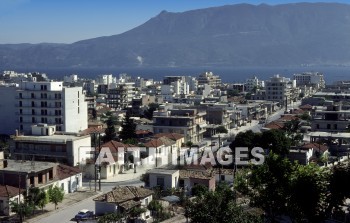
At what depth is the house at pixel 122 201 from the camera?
24.0 metres

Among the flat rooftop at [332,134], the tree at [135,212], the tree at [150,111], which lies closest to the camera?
the tree at [135,212]

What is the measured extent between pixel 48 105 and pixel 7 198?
2310 centimetres

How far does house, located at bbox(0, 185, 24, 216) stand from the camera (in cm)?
2530

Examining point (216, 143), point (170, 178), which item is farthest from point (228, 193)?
point (216, 143)

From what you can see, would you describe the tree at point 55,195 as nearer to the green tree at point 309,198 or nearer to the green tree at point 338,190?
the green tree at point 309,198

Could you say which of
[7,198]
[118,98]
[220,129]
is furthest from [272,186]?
[118,98]

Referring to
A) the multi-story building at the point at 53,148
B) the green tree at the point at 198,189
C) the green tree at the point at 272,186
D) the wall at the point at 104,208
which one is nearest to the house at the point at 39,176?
the multi-story building at the point at 53,148

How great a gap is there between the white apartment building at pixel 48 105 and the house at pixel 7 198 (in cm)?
2144

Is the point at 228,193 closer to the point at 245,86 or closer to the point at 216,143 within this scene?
the point at 216,143

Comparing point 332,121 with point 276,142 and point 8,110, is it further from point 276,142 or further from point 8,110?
point 8,110

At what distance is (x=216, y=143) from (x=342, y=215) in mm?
27770

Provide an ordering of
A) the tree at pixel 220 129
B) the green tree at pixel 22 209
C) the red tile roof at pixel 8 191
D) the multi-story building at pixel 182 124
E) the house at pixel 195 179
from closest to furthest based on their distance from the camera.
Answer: the green tree at pixel 22 209 < the red tile roof at pixel 8 191 < the house at pixel 195 179 < the multi-story building at pixel 182 124 < the tree at pixel 220 129

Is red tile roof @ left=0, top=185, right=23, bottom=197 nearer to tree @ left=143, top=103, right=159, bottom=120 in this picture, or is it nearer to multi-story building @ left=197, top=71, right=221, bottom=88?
tree @ left=143, top=103, right=159, bottom=120

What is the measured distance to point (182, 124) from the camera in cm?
4797
